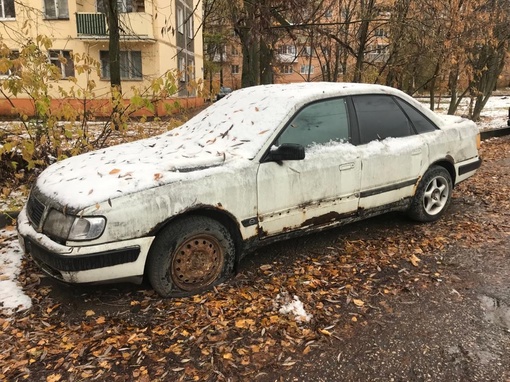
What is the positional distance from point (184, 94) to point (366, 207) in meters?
22.0

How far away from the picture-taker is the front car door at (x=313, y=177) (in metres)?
3.62

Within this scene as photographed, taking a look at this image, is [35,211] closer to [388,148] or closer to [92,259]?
[92,259]

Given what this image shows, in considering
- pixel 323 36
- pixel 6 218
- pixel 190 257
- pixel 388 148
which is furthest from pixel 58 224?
pixel 323 36

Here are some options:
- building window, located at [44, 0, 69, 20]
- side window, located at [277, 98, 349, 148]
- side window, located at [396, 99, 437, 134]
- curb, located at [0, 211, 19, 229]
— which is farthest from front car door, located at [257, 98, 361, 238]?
building window, located at [44, 0, 69, 20]

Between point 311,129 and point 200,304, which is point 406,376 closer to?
point 200,304

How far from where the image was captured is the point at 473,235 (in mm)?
4652

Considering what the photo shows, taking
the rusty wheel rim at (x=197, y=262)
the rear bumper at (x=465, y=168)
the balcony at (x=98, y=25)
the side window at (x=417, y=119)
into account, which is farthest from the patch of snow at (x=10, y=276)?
the balcony at (x=98, y=25)

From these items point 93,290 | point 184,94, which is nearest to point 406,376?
point 93,290

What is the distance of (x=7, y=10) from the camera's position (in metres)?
19.8

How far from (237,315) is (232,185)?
3.27 ft

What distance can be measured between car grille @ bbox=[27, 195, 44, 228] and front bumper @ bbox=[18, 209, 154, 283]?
120 millimetres

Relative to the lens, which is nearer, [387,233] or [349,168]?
[349,168]

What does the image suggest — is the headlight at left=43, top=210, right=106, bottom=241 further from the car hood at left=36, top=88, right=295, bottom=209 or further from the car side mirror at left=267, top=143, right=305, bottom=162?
the car side mirror at left=267, top=143, right=305, bottom=162

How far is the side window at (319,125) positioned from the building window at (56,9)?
19.9 meters
